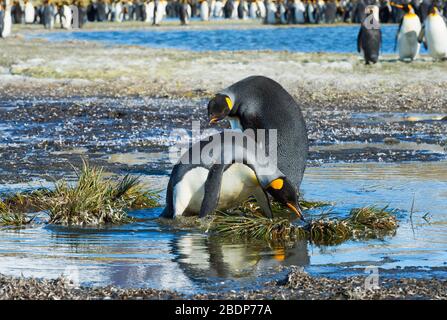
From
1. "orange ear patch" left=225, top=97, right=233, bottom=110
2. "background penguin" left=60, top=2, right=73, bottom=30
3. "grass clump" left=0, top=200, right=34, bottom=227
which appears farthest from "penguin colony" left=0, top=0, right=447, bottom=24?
"grass clump" left=0, top=200, right=34, bottom=227

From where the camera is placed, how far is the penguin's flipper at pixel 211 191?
7168mm

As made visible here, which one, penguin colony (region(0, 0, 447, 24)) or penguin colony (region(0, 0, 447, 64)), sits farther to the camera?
penguin colony (region(0, 0, 447, 24))

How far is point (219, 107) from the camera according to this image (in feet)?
26.0

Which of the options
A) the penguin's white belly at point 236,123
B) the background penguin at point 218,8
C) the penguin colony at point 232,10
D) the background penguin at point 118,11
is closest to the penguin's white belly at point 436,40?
the penguin's white belly at point 236,123

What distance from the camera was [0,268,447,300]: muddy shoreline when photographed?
4812mm

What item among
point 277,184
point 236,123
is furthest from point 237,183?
point 236,123

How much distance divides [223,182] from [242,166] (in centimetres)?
19

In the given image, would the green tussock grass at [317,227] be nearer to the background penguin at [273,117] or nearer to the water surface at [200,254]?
the water surface at [200,254]

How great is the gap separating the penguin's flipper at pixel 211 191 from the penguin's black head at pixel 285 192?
37 centimetres

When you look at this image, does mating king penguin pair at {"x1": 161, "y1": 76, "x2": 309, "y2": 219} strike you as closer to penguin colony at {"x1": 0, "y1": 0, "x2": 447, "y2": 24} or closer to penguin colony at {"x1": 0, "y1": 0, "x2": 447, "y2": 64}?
penguin colony at {"x1": 0, "y1": 0, "x2": 447, "y2": 64}

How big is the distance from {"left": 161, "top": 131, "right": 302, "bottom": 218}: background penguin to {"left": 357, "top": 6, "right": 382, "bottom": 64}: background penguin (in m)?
14.6

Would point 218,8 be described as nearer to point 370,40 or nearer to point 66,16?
point 66,16
